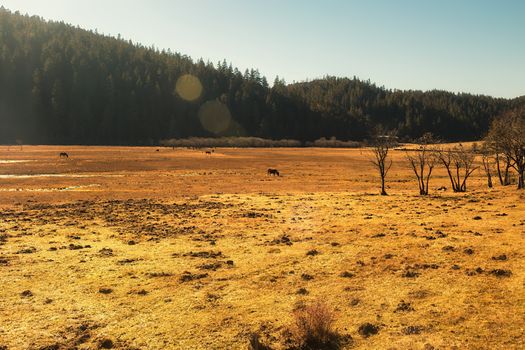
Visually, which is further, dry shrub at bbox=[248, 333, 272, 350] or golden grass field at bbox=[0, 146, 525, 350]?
golden grass field at bbox=[0, 146, 525, 350]

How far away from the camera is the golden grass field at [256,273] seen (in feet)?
39.8

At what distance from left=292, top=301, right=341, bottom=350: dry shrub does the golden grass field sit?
0.48 meters

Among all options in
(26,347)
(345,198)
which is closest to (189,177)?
(345,198)

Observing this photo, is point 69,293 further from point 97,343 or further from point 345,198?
point 345,198

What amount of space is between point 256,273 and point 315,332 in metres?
6.76

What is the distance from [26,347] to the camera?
11484mm

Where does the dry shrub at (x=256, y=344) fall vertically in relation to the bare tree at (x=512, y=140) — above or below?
below

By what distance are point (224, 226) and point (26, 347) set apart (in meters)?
17.7

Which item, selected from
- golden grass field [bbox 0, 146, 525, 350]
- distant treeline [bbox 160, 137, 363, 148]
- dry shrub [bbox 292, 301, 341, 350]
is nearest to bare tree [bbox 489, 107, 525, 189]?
golden grass field [bbox 0, 146, 525, 350]

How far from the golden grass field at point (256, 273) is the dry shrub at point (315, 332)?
483 millimetres

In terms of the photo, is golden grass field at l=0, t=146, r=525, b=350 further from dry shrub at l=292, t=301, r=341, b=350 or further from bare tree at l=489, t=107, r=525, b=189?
bare tree at l=489, t=107, r=525, b=189

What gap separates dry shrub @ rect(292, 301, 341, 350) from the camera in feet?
36.8

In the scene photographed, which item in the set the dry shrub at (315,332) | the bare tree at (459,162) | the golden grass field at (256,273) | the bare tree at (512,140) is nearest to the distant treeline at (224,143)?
the bare tree at (459,162)

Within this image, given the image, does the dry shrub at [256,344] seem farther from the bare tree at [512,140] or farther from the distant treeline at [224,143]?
the distant treeline at [224,143]
